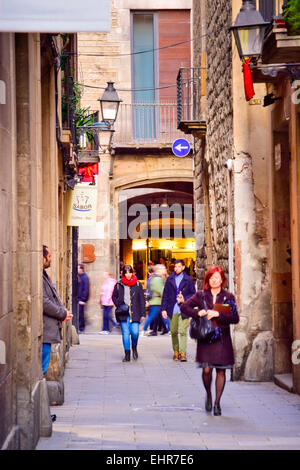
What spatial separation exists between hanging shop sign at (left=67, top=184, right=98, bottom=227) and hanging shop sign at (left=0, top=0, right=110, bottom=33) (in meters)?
12.1

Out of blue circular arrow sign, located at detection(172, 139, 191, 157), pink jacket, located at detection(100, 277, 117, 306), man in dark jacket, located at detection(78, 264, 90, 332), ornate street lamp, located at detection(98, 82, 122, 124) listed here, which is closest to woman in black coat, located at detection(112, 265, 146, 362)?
ornate street lamp, located at detection(98, 82, 122, 124)

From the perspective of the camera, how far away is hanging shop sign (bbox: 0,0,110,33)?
552 cm

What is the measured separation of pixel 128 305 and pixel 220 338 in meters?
6.17

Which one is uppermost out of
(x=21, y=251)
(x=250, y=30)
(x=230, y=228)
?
(x=250, y=30)

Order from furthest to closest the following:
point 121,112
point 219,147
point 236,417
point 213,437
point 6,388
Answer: point 121,112, point 219,147, point 236,417, point 213,437, point 6,388

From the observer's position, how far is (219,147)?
16.2m

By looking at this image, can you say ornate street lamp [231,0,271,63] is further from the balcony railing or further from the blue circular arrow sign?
the balcony railing

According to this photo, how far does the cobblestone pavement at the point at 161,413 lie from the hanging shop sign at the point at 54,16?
4132mm

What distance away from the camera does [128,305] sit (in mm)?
16375

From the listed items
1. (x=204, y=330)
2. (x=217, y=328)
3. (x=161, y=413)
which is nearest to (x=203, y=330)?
(x=204, y=330)

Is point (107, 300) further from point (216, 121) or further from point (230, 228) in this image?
point (230, 228)
